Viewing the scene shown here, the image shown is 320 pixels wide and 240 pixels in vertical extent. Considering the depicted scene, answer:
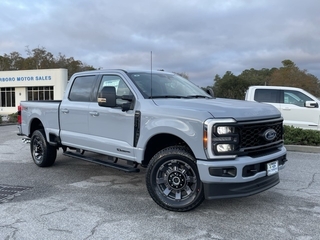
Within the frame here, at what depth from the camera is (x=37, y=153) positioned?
7.35 m

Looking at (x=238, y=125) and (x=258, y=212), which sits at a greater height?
(x=238, y=125)

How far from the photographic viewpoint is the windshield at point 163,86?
5172 millimetres

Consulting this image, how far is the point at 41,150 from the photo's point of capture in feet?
23.7

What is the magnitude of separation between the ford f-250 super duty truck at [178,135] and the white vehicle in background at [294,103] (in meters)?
5.55

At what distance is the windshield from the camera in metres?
5.17

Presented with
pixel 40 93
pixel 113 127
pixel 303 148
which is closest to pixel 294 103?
pixel 303 148

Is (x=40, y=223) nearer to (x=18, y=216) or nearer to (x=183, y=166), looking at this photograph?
(x=18, y=216)

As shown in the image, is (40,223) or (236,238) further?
(40,223)

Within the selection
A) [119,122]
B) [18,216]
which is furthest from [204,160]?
[18,216]

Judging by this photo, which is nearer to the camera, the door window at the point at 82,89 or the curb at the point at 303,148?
the door window at the point at 82,89

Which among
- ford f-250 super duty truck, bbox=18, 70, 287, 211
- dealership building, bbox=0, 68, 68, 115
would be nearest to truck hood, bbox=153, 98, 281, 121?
ford f-250 super duty truck, bbox=18, 70, 287, 211

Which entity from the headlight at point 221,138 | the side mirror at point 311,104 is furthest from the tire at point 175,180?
the side mirror at point 311,104

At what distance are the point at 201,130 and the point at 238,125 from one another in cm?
46

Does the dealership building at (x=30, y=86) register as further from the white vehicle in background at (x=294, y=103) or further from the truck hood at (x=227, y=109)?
the truck hood at (x=227, y=109)
